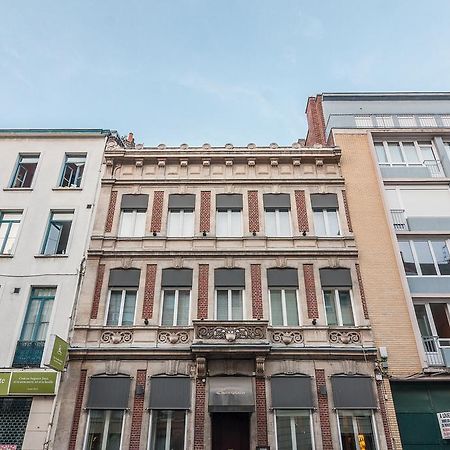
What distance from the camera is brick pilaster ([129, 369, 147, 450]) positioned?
41.7 feet

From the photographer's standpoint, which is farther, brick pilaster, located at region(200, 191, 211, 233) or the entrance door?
brick pilaster, located at region(200, 191, 211, 233)

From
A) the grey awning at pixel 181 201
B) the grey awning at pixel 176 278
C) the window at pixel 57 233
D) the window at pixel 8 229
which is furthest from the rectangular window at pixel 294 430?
the window at pixel 8 229

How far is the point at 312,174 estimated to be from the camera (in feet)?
61.2

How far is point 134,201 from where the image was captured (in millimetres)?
17875

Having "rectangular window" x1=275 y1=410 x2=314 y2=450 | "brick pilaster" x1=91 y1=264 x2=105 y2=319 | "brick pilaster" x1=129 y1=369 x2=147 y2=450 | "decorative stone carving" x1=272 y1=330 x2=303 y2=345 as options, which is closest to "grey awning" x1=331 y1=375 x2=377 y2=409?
"rectangular window" x1=275 y1=410 x2=314 y2=450

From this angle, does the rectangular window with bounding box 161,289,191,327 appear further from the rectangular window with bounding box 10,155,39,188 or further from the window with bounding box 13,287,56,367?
the rectangular window with bounding box 10,155,39,188

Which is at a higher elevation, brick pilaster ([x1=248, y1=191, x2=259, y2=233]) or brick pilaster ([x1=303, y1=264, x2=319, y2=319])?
brick pilaster ([x1=248, y1=191, x2=259, y2=233])

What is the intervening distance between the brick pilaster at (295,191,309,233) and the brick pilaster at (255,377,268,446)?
21.8 ft

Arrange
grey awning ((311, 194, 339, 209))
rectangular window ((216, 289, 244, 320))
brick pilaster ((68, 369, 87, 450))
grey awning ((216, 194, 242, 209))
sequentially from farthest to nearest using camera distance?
grey awning ((216, 194, 242, 209)) → grey awning ((311, 194, 339, 209)) → rectangular window ((216, 289, 244, 320)) → brick pilaster ((68, 369, 87, 450))

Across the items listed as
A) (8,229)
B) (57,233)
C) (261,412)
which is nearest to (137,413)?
(261,412)

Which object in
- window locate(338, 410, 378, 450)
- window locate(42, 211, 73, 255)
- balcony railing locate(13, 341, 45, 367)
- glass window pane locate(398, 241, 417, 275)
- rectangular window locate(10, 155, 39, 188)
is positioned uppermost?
rectangular window locate(10, 155, 39, 188)

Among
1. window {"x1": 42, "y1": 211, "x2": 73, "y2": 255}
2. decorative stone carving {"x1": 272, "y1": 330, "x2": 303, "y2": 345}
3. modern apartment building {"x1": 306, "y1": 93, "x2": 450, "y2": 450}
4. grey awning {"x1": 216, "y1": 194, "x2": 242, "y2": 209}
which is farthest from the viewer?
grey awning {"x1": 216, "y1": 194, "x2": 242, "y2": 209}

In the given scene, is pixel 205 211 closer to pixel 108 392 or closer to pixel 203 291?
pixel 203 291

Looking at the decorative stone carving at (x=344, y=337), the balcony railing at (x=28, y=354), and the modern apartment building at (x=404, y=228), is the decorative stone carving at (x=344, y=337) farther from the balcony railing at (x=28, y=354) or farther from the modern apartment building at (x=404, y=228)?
the balcony railing at (x=28, y=354)
